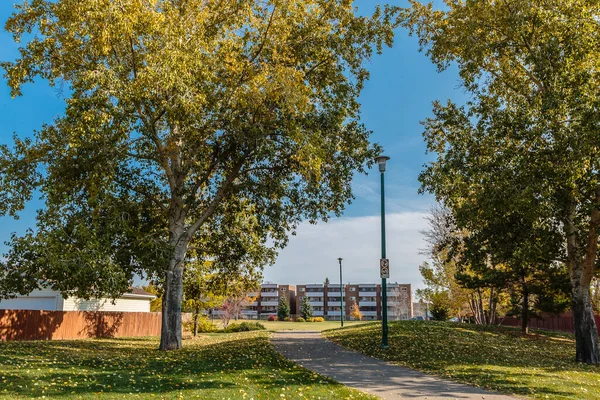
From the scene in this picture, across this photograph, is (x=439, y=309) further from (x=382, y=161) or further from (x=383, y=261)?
(x=382, y=161)

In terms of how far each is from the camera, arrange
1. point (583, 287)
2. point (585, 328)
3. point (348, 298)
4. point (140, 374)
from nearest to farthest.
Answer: point (140, 374) → point (585, 328) → point (583, 287) → point (348, 298)

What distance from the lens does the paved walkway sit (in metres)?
9.17

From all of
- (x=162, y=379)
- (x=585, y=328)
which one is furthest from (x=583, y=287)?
(x=162, y=379)

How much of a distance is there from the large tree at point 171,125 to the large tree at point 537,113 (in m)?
3.33

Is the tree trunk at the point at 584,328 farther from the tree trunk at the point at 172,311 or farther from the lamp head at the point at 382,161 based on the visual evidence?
the tree trunk at the point at 172,311

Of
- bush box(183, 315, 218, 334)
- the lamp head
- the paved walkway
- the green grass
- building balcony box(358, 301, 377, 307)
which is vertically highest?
the lamp head

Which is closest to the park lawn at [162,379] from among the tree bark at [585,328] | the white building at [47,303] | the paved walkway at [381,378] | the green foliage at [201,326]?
the paved walkway at [381,378]

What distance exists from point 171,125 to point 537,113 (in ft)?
41.3

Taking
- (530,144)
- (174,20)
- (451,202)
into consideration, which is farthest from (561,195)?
(174,20)

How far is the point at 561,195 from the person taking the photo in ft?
50.5

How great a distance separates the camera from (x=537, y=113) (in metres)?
14.6

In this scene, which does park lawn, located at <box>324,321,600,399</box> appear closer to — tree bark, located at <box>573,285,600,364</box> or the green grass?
tree bark, located at <box>573,285,600,364</box>

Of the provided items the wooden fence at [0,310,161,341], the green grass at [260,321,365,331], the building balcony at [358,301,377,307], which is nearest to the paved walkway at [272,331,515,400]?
the wooden fence at [0,310,161,341]

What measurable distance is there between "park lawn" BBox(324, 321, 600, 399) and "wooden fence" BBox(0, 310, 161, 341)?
49.3ft
